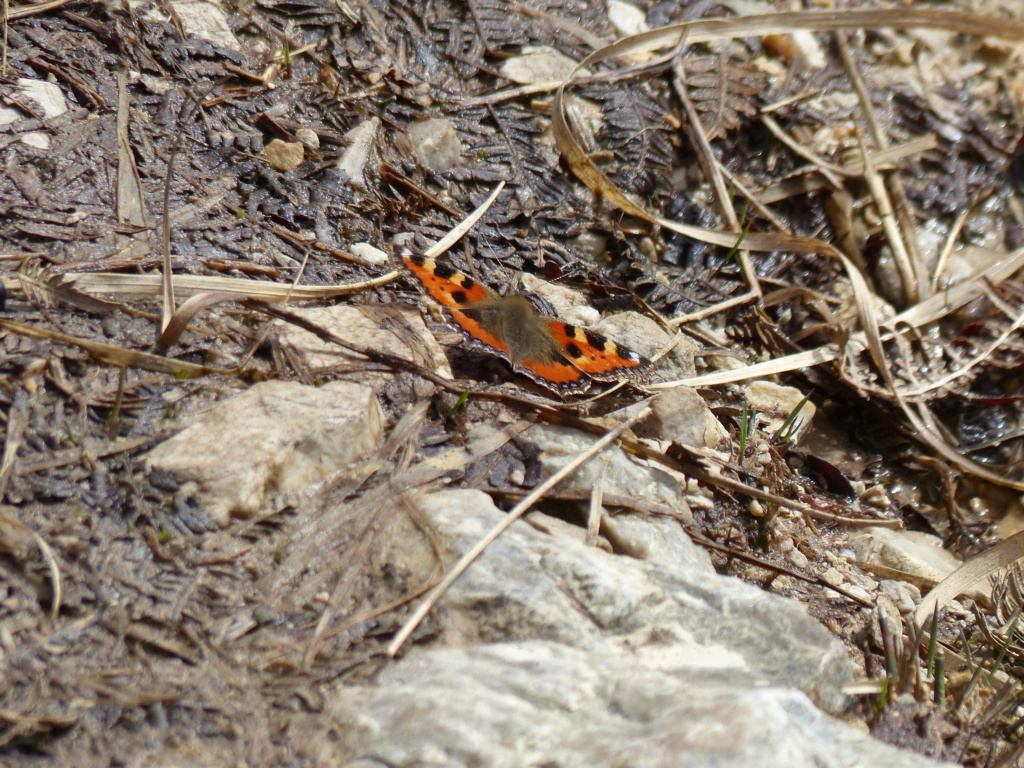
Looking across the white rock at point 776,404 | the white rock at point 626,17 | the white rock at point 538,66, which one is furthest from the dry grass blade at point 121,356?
the white rock at point 626,17

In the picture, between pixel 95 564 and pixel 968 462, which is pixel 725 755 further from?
pixel 968 462

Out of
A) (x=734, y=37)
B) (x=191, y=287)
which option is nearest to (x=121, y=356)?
(x=191, y=287)

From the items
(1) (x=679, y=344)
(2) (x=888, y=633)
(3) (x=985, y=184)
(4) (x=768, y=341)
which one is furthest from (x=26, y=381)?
(3) (x=985, y=184)

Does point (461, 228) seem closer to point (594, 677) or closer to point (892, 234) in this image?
point (594, 677)

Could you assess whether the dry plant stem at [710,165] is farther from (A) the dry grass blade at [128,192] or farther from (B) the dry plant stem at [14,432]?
(B) the dry plant stem at [14,432]

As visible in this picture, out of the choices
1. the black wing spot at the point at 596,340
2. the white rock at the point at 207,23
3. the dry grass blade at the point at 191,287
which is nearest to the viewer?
the dry grass blade at the point at 191,287

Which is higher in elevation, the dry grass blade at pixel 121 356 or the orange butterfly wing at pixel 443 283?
the orange butterfly wing at pixel 443 283
